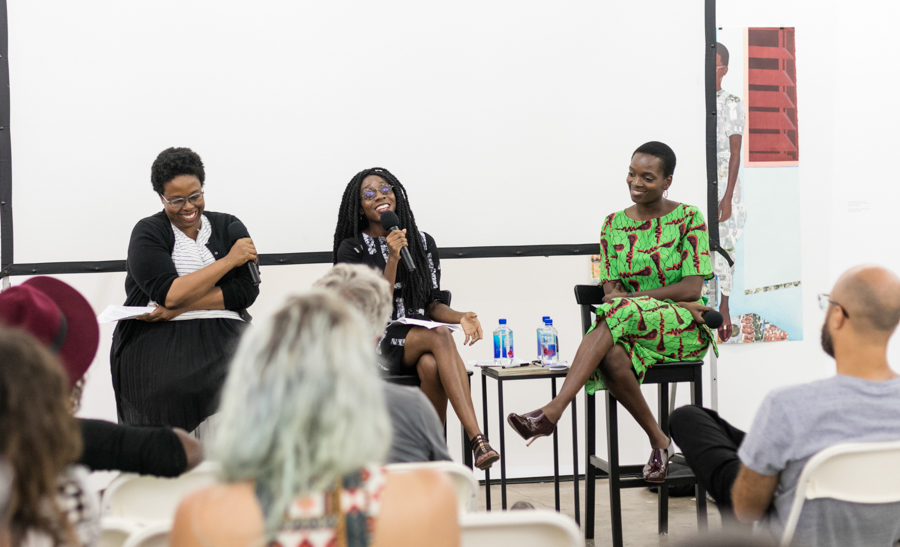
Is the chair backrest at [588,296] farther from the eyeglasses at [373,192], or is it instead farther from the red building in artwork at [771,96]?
the red building in artwork at [771,96]

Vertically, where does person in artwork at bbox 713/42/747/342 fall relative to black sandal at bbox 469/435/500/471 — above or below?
above

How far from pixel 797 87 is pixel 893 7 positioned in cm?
78

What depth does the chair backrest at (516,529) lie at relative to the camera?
117 cm

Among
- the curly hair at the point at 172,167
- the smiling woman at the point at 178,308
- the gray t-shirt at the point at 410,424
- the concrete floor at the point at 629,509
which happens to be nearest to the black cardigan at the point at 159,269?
the smiling woman at the point at 178,308

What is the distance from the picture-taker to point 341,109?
374 cm

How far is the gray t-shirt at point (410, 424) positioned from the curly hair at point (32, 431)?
68cm

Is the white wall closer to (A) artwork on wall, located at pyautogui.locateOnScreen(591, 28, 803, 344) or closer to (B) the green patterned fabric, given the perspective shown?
(A) artwork on wall, located at pyautogui.locateOnScreen(591, 28, 803, 344)

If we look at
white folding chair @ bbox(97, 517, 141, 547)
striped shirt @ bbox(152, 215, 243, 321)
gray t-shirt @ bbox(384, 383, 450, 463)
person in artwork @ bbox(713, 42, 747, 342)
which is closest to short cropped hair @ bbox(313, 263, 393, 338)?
gray t-shirt @ bbox(384, 383, 450, 463)

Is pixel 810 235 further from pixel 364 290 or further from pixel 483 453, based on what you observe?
pixel 364 290

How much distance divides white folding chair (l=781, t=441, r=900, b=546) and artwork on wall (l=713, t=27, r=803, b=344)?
2.78m

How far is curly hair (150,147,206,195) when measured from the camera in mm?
2848

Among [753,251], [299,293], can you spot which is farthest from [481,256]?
[299,293]

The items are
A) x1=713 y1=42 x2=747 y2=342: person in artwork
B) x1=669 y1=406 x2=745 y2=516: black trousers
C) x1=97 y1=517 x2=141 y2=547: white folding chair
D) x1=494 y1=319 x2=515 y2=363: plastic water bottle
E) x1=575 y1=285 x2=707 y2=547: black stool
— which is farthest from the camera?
x1=713 y1=42 x2=747 y2=342: person in artwork

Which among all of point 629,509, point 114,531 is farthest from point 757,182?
point 114,531
